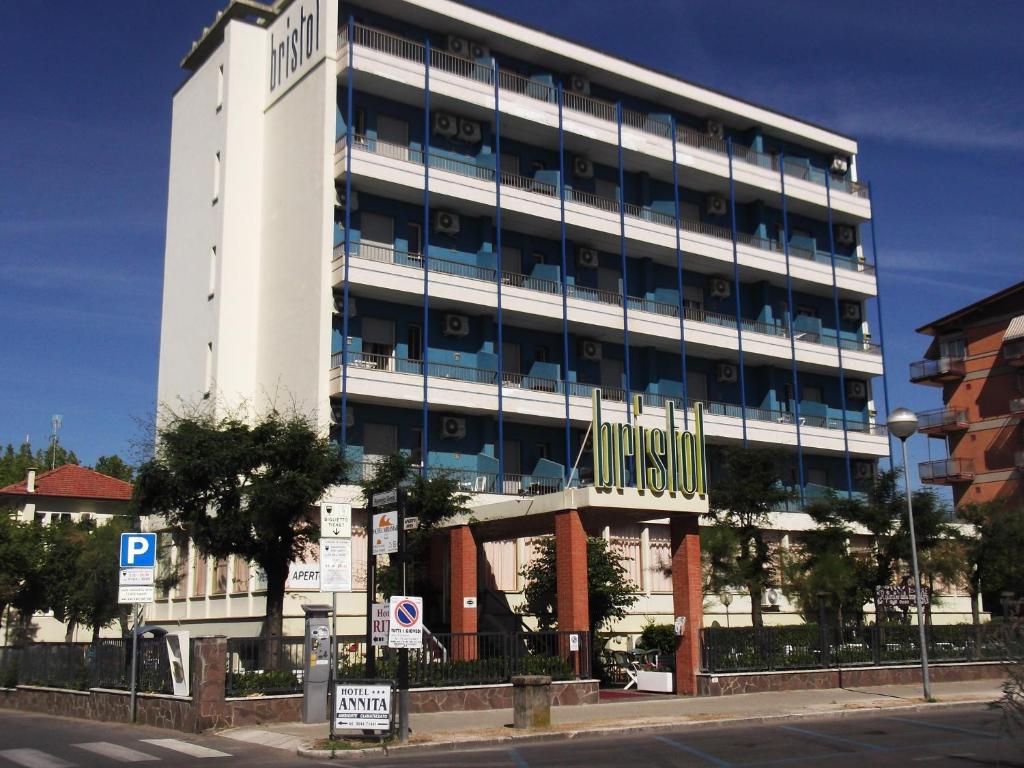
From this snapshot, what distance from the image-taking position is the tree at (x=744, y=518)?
107ft

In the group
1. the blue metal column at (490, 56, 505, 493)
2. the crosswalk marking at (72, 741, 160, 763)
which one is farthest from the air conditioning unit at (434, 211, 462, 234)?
the crosswalk marking at (72, 741, 160, 763)

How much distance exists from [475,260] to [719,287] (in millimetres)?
12890

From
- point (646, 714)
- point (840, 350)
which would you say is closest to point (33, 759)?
point (646, 714)

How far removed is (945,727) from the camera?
752 inches

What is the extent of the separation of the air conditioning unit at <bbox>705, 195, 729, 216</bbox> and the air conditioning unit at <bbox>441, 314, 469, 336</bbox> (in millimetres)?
15031

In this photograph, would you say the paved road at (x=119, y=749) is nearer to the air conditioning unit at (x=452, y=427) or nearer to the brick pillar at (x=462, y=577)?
the brick pillar at (x=462, y=577)

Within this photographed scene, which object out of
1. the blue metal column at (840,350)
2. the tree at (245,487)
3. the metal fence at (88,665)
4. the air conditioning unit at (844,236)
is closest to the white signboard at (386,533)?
the metal fence at (88,665)

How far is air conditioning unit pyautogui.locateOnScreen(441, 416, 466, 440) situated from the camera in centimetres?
3966

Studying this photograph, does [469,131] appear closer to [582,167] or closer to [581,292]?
[582,167]

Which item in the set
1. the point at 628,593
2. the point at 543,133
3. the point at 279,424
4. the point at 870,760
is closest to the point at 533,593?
the point at 628,593

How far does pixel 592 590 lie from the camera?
3094 cm

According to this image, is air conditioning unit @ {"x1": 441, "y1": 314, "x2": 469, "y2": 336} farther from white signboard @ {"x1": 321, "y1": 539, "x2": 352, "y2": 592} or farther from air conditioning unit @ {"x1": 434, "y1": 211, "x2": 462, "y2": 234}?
white signboard @ {"x1": 321, "y1": 539, "x2": 352, "y2": 592}

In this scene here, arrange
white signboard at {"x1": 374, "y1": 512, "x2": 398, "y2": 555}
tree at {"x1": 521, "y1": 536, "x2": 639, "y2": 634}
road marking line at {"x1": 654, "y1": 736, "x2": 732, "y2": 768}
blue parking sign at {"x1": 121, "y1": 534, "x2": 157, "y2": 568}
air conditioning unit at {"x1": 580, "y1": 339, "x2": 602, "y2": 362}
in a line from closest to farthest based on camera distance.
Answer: road marking line at {"x1": 654, "y1": 736, "x2": 732, "y2": 768}
white signboard at {"x1": 374, "y1": 512, "x2": 398, "y2": 555}
blue parking sign at {"x1": 121, "y1": 534, "x2": 157, "y2": 568}
tree at {"x1": 521, "y1": 536, "x2": 639, "y2": 634}
air conditioning unit at {"x1": 580, "y1": 339, "x2": 602, "y2": 362}

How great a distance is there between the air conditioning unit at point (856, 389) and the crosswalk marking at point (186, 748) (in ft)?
133
